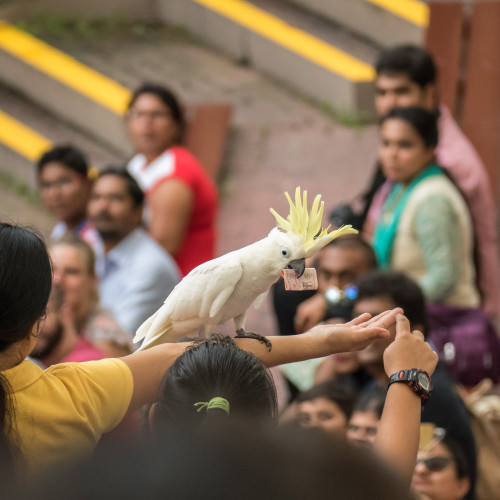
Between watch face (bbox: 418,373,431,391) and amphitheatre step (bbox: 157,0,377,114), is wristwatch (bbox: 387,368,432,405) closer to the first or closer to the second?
watch face (bbox: 418,373,431,391)

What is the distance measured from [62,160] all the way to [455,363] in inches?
73.9

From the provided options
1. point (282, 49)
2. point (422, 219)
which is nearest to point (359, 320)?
point (422, 219)

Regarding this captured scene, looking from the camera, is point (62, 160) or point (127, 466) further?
point (62, 160)

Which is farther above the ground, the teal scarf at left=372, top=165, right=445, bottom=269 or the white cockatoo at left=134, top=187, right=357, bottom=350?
the teal scarf at left=372, top=165, right=445, bottom=269

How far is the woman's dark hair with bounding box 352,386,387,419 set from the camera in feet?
7.50

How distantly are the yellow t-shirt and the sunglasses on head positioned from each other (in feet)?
3.43

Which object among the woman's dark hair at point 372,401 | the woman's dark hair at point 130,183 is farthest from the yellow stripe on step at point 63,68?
the woman's dark hair at point 372,401

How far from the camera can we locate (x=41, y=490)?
0.78m

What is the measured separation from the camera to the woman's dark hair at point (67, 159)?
366cm

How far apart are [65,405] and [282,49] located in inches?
188

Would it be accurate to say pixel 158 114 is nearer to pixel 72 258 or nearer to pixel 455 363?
pixel 72 258

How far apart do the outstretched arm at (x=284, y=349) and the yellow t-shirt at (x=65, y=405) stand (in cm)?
3

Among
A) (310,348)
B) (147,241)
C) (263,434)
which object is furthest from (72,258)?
(263,434)

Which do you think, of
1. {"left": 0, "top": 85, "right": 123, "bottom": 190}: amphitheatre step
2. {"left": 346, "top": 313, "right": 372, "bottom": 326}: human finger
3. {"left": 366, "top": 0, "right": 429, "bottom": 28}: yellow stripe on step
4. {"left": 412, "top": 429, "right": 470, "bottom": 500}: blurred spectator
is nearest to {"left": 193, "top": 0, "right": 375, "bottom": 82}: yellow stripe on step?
{"left": 366, "top": 0, "right": 429, "bottom": 28}: yellow stripe on step
